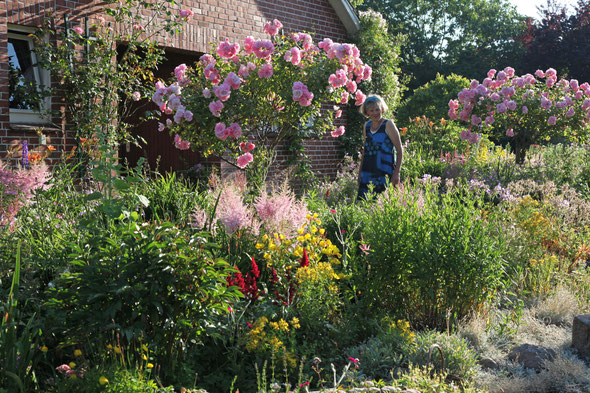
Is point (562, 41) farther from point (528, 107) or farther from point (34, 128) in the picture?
point (34, 128)

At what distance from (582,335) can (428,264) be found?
111cm

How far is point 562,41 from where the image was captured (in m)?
21.5

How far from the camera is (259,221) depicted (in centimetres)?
419

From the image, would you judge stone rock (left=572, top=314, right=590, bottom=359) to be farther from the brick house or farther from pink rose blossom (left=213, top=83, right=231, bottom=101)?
the brick house

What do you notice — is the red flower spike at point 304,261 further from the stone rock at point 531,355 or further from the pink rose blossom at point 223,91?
the pink rose blossom at point 223,91

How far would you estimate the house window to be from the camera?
6805mm

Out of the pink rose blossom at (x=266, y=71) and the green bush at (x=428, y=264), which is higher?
the pink rose blossom at (x=266, y=71)

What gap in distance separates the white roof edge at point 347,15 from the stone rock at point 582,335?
855cm

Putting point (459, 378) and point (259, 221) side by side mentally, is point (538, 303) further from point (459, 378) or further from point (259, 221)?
point (259, 221)

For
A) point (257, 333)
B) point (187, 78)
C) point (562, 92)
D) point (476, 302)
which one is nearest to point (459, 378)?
point (476, 302)

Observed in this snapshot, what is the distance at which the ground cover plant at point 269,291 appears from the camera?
2.62 meters

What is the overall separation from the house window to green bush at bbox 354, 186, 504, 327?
501cm

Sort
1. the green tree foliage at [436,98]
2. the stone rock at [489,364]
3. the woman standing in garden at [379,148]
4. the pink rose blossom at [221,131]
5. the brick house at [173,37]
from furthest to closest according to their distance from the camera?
the green tree foliage at [436,98] < the brick house at [173,37] < the pink rose blossom at [221,131] < the woman standing in garden at [379,148] < the stone rock at [489,364]

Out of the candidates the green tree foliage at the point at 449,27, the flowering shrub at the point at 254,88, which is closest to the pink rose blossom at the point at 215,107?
the flowering shrub at the point at 254,88
